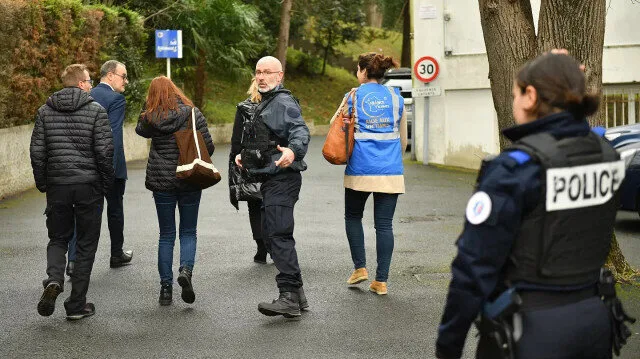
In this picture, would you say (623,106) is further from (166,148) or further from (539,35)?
(166,148)

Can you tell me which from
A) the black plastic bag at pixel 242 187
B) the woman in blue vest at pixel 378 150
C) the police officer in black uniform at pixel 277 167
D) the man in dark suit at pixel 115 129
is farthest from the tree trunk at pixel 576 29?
the man in dark suit at pixel 115 129

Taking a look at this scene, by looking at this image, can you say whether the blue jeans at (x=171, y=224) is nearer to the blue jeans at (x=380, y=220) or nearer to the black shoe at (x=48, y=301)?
the black shoe at (x=48, y=301)

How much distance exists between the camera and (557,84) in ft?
11.3

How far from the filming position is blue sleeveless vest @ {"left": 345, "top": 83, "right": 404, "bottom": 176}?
8.21m

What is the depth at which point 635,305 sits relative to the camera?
7852 millimetres

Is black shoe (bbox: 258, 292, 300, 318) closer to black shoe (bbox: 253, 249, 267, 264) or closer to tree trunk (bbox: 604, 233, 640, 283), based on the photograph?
black shoe (bbox: 253, 249, 267, 264)

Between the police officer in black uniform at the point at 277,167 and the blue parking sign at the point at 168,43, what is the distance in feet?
59.1

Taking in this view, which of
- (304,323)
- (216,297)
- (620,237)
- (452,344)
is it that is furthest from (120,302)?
(620,237)

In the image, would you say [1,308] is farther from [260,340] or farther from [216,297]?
[260,340]

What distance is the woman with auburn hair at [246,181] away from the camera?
8641mm

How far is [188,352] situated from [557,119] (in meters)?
3.68

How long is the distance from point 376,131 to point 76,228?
2.39 metres

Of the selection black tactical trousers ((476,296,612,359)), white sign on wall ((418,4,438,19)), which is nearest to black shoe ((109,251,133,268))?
black tactical trousers ((476,296,612,359))

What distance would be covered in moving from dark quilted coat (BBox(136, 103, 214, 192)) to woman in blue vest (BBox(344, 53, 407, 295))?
1.22m
